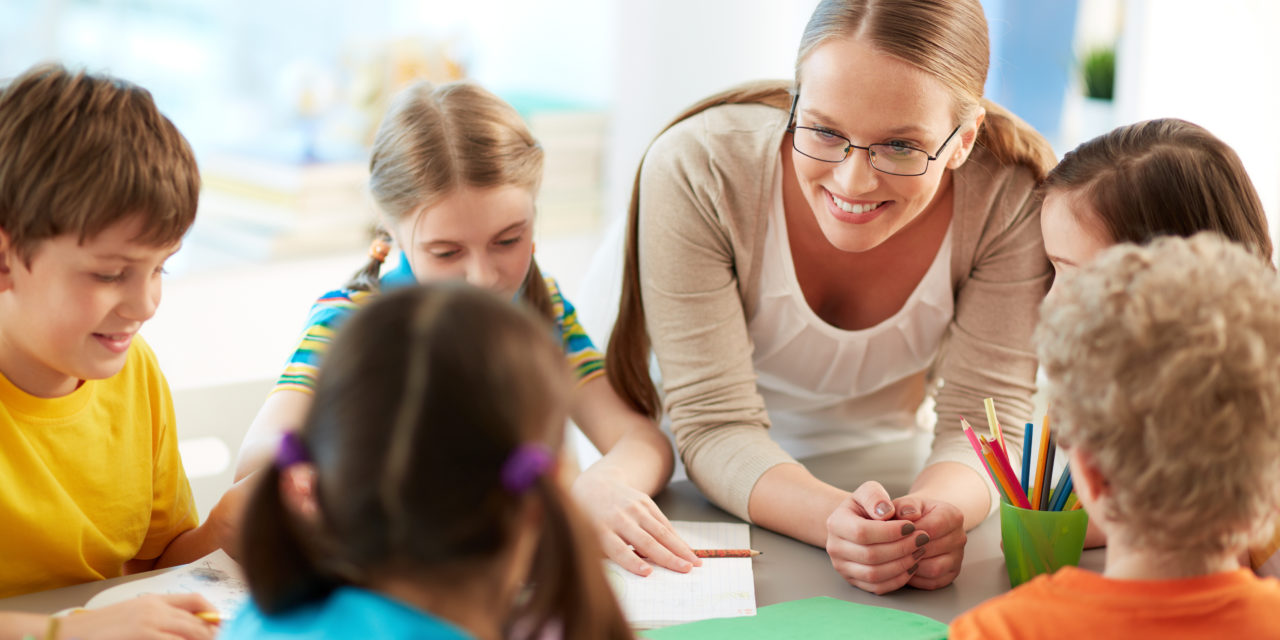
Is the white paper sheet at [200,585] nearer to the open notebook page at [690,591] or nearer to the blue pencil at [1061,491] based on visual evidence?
the open notebook page at [690,591]

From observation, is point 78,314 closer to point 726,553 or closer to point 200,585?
point 200,585

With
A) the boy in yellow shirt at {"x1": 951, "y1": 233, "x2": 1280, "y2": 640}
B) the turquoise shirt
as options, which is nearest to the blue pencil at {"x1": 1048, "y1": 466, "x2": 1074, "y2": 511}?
the boy in yellow shirt at {"x1": 951, "y1": 233, "x2": 1280, "y2": 640}

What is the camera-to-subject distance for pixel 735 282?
1.42 m

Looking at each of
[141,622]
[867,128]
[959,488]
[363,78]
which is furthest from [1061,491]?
[363,78]

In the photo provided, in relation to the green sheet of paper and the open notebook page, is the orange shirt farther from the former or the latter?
the open notebook page

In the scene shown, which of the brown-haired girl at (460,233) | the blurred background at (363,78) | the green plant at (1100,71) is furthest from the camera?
the green plant at (1100,71)

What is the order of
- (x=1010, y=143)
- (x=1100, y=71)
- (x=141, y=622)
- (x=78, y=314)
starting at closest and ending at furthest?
1. (x=141, y=622)
2. (x=78, y=314)
3. (x=1010, y=143)
4. (x=1100, y=71)

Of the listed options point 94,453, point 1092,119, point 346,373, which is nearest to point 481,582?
point 346,373

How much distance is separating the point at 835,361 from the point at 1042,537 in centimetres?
50

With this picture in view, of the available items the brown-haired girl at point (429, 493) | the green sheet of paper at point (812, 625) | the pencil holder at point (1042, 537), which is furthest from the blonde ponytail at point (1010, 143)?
the brown-haired girl at point (429, 493)

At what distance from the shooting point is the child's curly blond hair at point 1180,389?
73 cm

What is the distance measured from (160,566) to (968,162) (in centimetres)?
108

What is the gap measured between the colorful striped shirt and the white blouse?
23 cm

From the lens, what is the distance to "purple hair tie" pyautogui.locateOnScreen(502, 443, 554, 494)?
0.62 m
